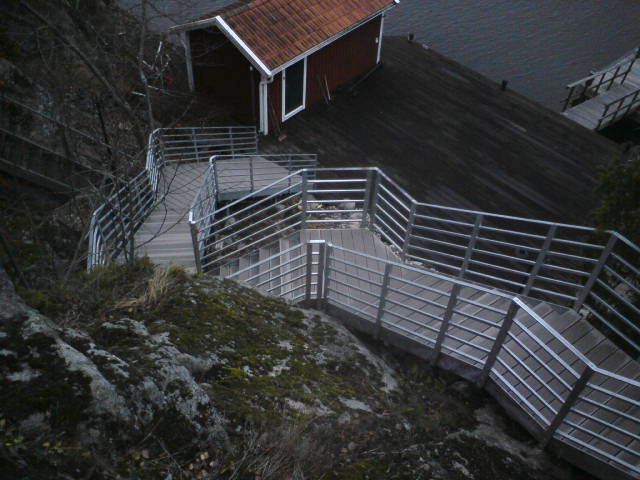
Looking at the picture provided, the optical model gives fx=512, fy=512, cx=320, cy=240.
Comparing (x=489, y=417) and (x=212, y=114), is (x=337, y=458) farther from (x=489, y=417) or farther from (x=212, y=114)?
(x=212, y=114)

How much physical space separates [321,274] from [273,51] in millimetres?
9858

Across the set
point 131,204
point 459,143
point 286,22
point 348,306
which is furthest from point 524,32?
point 131,204

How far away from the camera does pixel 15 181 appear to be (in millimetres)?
11734

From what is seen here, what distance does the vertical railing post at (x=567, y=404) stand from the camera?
514 cm

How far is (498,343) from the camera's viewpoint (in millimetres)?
6109

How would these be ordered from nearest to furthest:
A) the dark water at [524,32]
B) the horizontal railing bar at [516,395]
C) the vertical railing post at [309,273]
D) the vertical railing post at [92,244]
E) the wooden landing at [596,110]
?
1. the horizontal railing bar at [516,395]
2. the vertical railing post at [309,273]
3. the vertical railing post at [92,244]
4. the wooden landing at [596,110]
5. the dark water at [524,32]

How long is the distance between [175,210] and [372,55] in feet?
36.3

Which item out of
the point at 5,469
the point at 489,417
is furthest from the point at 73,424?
the point at 489,417

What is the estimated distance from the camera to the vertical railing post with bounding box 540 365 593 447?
5141mm

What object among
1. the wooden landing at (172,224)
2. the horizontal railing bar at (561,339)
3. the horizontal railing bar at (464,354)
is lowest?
the wooden landing at (172,224)

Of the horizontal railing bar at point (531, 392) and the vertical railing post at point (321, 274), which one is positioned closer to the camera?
the horizontal railing bar at point (531, 392)

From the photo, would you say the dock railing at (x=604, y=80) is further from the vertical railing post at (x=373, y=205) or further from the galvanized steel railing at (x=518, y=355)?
the galvanized steel railing at (x=518, y=355)

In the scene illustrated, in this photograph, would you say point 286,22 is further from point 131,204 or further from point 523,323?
point 523,323

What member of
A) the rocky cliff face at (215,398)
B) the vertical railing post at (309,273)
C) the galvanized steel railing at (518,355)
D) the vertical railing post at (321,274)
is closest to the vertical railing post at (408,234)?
the galvanized steel railing at (518,355)
